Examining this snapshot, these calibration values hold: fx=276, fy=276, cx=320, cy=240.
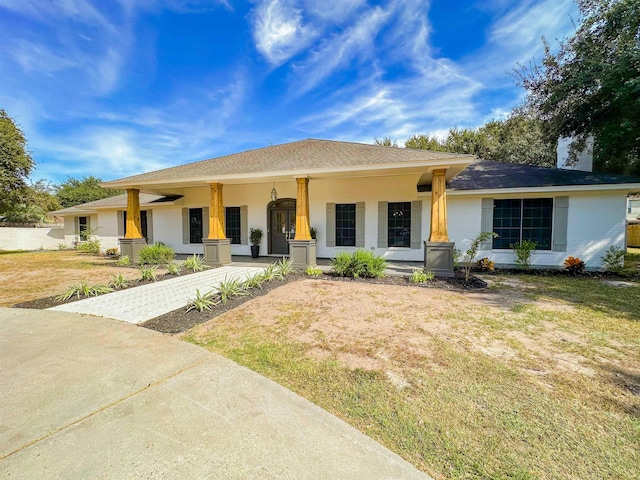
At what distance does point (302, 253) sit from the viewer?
830cm

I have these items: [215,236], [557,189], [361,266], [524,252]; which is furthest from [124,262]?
[557,189]

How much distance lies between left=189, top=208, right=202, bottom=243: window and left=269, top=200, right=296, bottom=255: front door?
143 inches

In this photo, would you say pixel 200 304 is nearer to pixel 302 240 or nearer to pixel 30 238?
pixel 302 240

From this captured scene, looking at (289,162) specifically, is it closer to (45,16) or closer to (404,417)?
(45,16)

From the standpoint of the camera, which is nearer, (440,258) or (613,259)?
(440,258)

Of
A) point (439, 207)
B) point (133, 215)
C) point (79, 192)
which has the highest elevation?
point (79, 192)

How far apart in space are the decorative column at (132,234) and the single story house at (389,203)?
0.04 meters

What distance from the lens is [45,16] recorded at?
275 inches

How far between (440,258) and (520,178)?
4871mm

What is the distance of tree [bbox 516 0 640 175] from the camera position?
6957 millimetres

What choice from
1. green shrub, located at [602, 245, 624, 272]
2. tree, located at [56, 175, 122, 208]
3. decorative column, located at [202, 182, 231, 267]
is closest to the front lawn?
green shrub, located at [602, 245, 624, 272]

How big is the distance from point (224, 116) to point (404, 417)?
14510mm

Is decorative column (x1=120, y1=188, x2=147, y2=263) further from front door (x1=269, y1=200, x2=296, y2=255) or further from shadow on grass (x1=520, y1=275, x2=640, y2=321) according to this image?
shadow on grass (x1=520, y1=275, x2=640, y2=321)

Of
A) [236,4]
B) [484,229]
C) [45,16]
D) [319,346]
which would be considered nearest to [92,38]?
[45,16]
